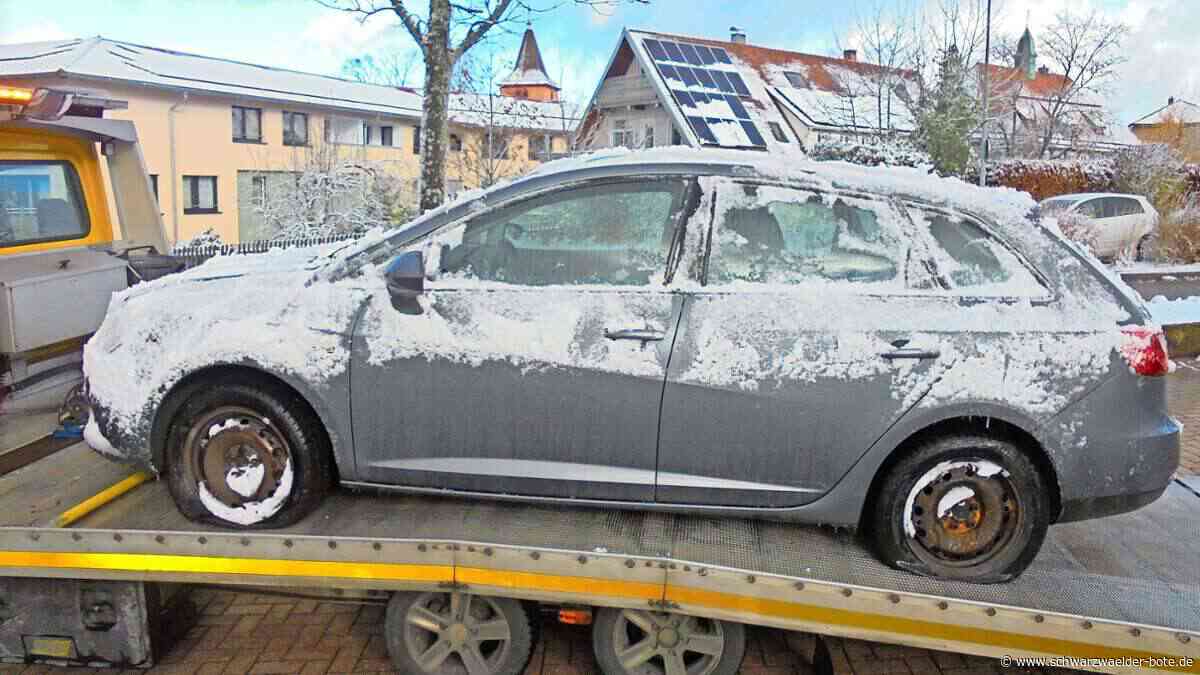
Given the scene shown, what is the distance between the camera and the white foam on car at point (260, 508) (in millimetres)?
3428

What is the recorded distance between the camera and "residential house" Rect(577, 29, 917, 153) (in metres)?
26.7

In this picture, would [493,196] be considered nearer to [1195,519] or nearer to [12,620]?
[12,620]

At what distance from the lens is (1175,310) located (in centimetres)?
1024

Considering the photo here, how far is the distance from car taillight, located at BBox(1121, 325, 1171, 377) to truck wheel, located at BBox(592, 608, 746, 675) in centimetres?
171

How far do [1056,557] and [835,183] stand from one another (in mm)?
1691

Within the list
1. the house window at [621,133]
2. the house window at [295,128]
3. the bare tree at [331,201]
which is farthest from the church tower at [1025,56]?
the house window at [295,128]

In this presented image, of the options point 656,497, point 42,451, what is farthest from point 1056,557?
point 42,451

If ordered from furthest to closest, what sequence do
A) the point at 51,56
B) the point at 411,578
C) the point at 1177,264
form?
the point at 51,56 < the point at 1177,264 < the point at 411,578

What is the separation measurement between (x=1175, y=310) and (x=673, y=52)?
2178cm

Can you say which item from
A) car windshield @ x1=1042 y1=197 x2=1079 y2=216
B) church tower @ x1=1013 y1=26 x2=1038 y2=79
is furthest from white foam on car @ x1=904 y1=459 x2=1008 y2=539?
church tower @ x1=1013 y1=26 x2=1038 y2=79

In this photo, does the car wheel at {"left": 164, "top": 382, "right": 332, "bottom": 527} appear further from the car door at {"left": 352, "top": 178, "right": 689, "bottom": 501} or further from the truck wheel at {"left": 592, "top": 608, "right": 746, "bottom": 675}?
the truck wheel at {"left": 592, "top": 608, "right": 746, "bottom": 675}

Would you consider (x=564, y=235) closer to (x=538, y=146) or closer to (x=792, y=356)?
(x=792, y=356)

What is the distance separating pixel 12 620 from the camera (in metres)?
3.52

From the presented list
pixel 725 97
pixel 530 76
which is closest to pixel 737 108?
pixel 725 97
